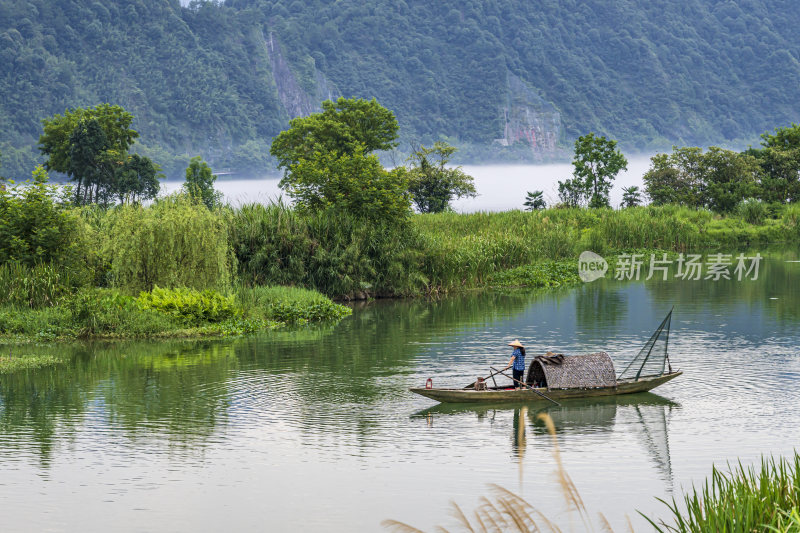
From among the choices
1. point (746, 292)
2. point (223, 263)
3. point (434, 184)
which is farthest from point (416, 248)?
point (434, 184)

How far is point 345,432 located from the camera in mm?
17938

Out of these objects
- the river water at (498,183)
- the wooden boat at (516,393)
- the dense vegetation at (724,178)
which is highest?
the river water at (498,183)

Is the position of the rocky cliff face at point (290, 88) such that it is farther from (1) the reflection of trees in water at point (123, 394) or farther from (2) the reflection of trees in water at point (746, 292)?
(1) the reflection of trees in water at point (123, 394)

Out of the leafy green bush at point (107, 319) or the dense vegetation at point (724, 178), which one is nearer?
the leafy green bush at point (107, 319)

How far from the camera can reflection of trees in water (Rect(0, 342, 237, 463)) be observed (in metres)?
18.3

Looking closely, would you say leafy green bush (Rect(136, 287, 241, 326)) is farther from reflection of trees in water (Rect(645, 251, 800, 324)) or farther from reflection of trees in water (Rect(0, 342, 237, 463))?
reflection of trees in water (Rect(645, 251, 800, 324))

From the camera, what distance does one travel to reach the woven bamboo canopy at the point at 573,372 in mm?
19438

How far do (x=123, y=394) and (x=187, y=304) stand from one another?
369 inches

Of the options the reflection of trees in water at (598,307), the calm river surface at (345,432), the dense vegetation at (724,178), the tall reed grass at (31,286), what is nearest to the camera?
the calm river surface at (345,432)

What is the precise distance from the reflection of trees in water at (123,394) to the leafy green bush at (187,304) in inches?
93.0

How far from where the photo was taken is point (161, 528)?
42.3 ft

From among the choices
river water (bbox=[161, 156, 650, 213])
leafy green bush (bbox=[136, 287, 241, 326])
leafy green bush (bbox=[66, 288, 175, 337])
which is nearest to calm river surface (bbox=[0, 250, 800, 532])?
leafy green bush (bbox=[66, 288, 175, 337])

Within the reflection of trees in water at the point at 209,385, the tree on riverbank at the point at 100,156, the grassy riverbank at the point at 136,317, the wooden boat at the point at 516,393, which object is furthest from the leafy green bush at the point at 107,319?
the tree on riverbank at the point at 100,156

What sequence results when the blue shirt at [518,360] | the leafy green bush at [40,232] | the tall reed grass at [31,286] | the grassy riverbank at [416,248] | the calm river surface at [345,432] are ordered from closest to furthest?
the calm river surface at [345,432] → the blue shirt at [518,360] → the tall reed grass at [31,286] → the leafy green bush at [40,232] → the grassy riverbank at [416,248]
